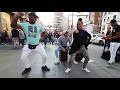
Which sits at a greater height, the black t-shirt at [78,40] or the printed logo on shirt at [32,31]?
the printed logo on shirt at [32,31]

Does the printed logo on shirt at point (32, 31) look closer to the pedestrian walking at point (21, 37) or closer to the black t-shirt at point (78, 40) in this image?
the black t-shirt at point (78, 40)

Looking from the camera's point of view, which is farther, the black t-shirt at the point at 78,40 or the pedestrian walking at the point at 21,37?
the pedestrian walking at the point at 21,37

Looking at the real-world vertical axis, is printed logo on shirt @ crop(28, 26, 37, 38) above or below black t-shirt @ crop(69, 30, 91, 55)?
above

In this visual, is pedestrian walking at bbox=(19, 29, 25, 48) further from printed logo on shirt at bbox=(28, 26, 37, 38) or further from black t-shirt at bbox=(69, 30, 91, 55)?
black t-shirt at bbox=(69, 30, 91, 55)

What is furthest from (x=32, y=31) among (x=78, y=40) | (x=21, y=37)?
(x=21, y=37)

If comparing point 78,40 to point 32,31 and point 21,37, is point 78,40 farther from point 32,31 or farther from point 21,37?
point 21,37

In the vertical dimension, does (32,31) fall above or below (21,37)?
above

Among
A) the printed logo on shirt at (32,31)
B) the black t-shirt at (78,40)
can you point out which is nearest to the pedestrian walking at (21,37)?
the printed logo on shirt at (32,31)

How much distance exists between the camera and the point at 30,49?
3.78 meters

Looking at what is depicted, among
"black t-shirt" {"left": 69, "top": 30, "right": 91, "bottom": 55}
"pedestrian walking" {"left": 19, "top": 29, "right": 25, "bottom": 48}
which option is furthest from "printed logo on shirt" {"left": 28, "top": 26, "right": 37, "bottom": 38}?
"pedestrian walking" {"left": 19, "top": 29, "right": 25, "bottom": 48}

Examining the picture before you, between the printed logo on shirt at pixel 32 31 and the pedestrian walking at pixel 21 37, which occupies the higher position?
the printed logo on shirt at pixel 32 31
